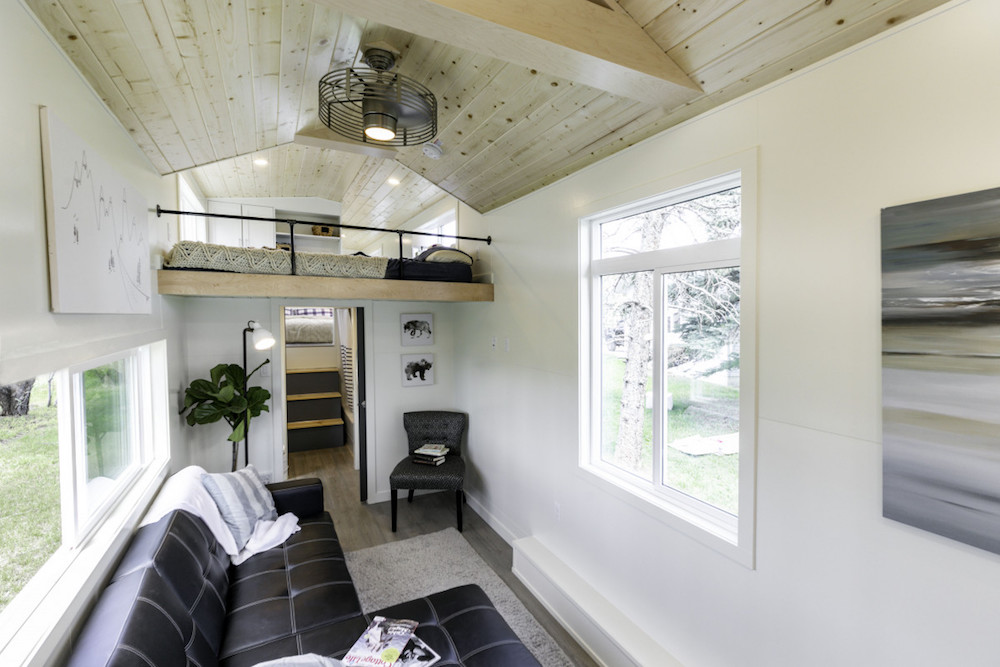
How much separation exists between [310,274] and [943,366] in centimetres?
313

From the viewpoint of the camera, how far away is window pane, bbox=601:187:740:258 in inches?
73.0

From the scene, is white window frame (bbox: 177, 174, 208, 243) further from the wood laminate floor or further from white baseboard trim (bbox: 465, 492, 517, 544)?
white baseboard trim (bbox: 465, 492, 517, 544)

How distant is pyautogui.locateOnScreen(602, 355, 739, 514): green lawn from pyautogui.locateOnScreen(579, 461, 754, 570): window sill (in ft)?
0.29

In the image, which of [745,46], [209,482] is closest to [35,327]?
[209,482]

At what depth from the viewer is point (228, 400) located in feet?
10.8

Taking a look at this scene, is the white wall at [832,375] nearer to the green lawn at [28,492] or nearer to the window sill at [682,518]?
the window sill at [682,518]

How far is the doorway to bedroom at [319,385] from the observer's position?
18.9 feet

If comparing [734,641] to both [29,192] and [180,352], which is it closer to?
[29,192]

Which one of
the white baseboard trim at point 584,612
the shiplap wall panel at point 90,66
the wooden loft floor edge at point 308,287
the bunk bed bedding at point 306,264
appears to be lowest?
the white baseboard trim at point 584,612

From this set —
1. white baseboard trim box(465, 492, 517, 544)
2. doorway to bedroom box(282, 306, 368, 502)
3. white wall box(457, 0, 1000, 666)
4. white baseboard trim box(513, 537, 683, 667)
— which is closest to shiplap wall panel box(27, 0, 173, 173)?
white wall box(457, 0, 1000, 666)

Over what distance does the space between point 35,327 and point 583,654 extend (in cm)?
263

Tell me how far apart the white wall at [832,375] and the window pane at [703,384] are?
21 cm

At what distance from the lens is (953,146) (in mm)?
1160

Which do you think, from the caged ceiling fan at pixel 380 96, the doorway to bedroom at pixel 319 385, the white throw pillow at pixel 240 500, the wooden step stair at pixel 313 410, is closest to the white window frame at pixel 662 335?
the caged ceiling fan at pixel 380 96
